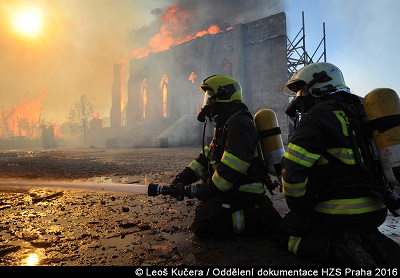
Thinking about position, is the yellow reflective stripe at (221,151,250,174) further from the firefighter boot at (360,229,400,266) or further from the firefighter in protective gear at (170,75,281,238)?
the firefighter boot at (360,229,400,266)

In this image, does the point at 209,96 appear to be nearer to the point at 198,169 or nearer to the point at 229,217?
the point at 198,169

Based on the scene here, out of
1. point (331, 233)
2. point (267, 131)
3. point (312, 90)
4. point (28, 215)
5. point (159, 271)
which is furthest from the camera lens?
point (28, 215)

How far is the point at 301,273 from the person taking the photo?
192 centimetres

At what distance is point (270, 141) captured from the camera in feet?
9.36

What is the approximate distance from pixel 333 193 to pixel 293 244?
589 millimetres

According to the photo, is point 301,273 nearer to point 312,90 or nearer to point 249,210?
point 249,210

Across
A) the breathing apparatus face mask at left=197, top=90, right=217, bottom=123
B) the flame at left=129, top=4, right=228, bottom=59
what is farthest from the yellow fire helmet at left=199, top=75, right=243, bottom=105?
the flame at left=129, top=4, right=228, bottom=59

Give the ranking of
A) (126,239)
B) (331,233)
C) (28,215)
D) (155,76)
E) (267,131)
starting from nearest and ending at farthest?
(331,233) < (126,239) < (267,131) < (28,215) < (155,76)

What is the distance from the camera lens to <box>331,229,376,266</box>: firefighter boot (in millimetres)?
1849

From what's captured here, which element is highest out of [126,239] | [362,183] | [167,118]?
[167,118]

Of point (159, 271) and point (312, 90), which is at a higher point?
point (312, 90)

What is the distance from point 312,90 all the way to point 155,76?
32943mm

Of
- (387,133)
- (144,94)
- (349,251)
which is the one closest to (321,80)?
(387,133)

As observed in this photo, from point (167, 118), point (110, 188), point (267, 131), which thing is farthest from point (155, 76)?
point (267, 131)
